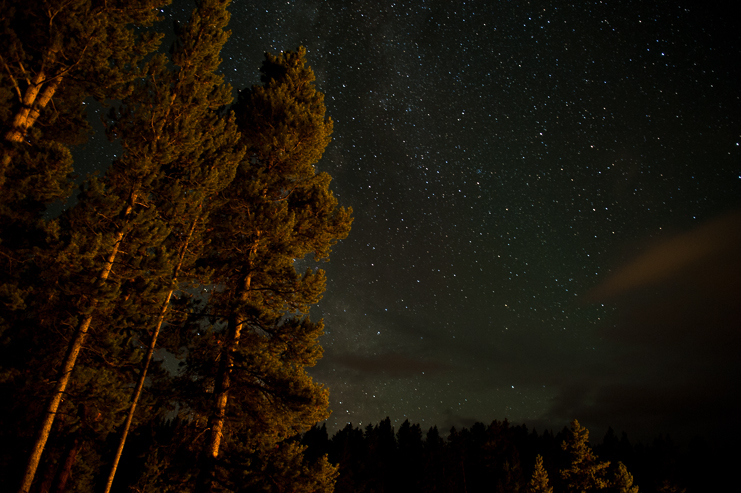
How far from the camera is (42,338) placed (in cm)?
1164

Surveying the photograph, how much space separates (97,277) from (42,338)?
5706 mm

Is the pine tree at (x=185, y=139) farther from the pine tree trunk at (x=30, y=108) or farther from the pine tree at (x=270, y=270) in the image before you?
the pine tree trunk at (x=30, y=108)

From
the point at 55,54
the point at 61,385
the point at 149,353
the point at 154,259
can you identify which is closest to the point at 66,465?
the point at 61,385

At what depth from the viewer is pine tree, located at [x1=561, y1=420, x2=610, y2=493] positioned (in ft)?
86.7

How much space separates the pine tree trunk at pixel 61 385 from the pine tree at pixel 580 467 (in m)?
28.8

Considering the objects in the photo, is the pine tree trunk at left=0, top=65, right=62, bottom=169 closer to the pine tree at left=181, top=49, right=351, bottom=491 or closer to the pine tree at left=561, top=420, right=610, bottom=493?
the pine tree at left=181, top=49, right=351, bottom=491

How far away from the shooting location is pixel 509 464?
3628 cm

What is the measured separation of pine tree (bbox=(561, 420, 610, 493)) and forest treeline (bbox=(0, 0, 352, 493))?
24636 mm

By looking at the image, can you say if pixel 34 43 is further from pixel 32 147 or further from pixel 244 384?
pixel 244 384

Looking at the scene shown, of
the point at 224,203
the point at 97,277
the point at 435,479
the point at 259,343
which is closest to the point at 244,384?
the point at 259,343

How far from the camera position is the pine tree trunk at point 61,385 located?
7.62 meters

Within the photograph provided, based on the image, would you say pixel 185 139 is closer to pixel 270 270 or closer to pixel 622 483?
pixel 270 270

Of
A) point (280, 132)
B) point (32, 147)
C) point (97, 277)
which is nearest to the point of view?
point (97, 277)

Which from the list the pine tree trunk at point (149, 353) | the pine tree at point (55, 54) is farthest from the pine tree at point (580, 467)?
the pine tree at point (55, 54)
